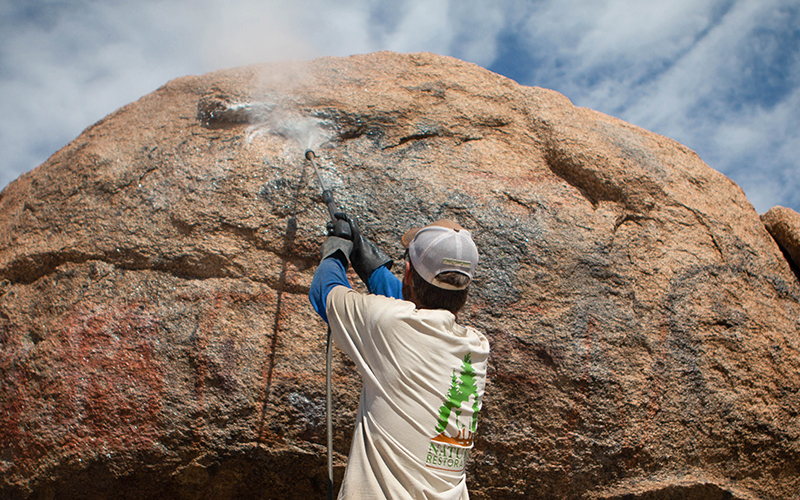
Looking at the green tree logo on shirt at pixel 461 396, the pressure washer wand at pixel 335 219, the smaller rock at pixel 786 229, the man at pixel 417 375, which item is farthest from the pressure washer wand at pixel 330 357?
the smaller rock at pixel 786 229

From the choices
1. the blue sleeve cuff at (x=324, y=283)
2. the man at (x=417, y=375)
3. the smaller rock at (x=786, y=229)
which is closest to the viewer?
the man at (x=417, y=375)

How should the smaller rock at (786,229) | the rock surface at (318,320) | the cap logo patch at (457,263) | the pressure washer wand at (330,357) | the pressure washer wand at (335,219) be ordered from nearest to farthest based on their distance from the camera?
the cap logo patch at (457,263) < the pressure washer wand at (330,357) < the pressure washer wand at (335,219) < the rock surface at (318,320) < the smaller rock at (786,229)

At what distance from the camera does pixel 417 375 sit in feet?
5.29

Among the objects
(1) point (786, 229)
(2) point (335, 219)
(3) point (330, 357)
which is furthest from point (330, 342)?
(1) point (786, 229)

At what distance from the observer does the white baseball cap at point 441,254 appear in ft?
5.70

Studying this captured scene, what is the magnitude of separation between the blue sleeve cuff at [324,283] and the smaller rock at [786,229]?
2850 millimetres

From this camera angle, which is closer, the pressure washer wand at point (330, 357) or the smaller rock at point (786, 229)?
the pressure washer wand at point (330, 357)

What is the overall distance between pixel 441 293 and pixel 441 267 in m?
0.09

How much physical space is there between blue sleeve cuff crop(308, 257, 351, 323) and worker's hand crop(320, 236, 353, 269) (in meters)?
0.08

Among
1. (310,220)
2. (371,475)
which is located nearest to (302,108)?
(310,220)

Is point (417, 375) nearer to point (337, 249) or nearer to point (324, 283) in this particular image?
point (324, 283)

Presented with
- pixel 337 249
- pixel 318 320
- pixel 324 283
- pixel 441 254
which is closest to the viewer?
pixel 441 254

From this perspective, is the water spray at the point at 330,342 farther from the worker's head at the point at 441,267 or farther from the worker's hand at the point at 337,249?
the worker's head at the point at 441,267

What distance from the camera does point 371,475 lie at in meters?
1.55
